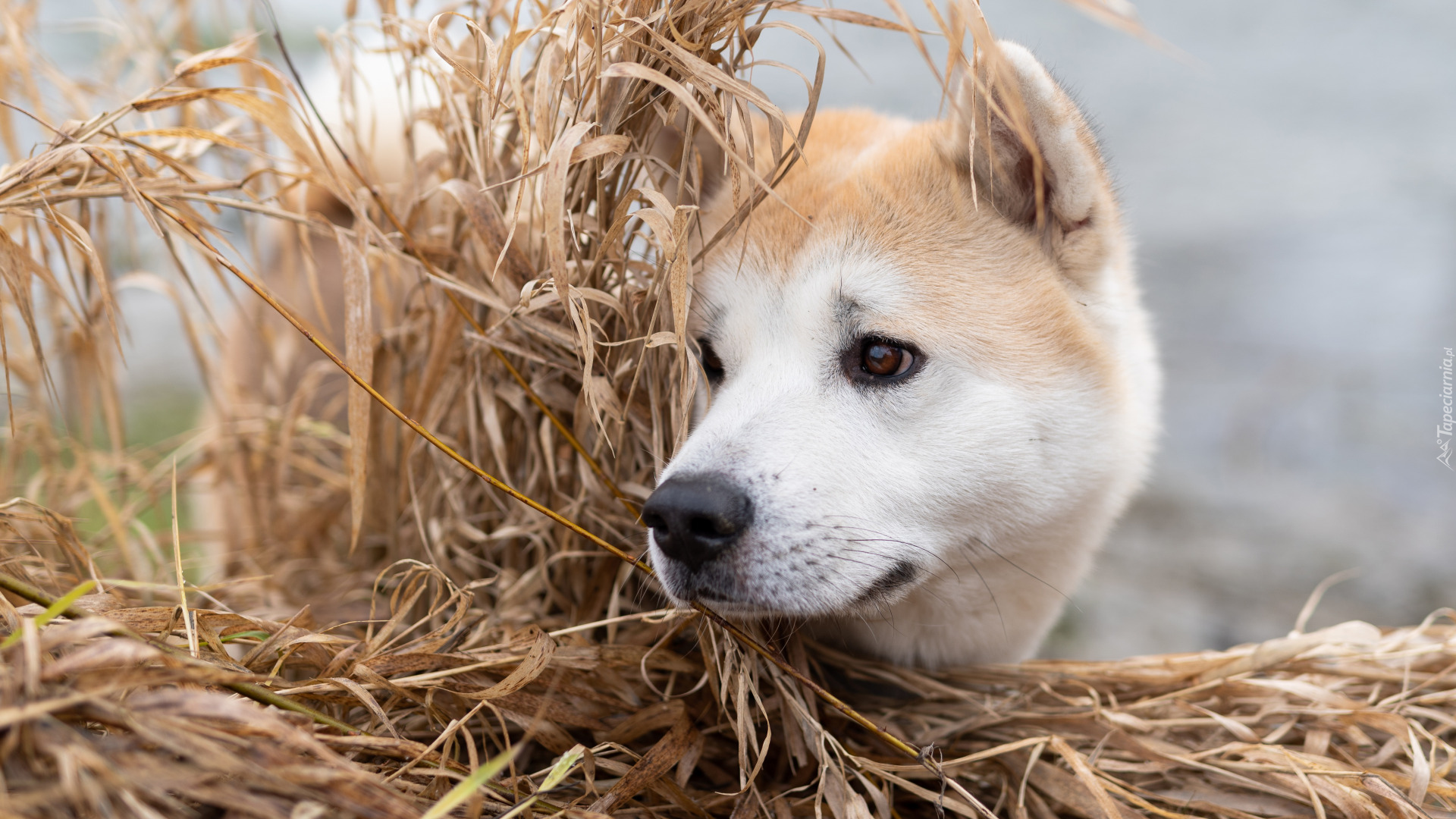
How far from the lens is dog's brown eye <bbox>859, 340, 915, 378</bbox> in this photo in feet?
5.17

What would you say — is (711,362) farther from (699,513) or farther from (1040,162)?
(1040,162)

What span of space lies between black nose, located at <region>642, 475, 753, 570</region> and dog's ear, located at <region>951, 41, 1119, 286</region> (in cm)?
65

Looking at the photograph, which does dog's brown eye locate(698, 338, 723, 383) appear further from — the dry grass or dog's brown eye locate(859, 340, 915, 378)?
dog's brown eye locate(859, 340, 915, 378)

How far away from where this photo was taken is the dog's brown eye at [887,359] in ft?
5.17

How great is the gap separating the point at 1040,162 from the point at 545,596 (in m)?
1.21

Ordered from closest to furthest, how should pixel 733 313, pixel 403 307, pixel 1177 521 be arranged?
pixel 733 313
pixel 403 307
pixel 1177 521

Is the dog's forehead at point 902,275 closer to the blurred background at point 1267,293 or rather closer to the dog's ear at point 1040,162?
the dog's ear at point 1040,162

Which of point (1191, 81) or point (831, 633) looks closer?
point (831, 633)

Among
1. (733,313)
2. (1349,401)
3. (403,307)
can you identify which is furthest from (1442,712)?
(1349,401)

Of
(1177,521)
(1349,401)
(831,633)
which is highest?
(831,633)

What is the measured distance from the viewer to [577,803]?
132 cm

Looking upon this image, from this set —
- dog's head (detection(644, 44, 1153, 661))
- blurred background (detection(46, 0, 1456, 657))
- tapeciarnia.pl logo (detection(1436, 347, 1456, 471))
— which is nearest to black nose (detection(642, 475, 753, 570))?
dog's head (detection(644, 44, 1153, 661))

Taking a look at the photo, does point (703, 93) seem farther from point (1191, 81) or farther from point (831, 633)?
point (1191, 81)

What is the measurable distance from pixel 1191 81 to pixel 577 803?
5.98 metres
